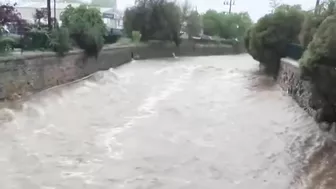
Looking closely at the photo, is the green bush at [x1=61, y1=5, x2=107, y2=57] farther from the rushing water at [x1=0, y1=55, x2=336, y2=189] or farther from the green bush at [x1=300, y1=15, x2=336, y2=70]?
the green bush at [x1=300, y1=15, x2=336, y2=70]

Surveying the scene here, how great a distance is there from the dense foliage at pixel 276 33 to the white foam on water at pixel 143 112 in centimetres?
415

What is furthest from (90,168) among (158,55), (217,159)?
(158,55)

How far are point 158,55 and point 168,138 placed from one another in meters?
24.6

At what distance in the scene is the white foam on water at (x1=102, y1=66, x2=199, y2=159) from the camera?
11062 mm

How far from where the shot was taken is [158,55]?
119 feet

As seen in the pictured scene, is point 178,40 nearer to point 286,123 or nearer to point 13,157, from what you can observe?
point 286,123

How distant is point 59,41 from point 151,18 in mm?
17570

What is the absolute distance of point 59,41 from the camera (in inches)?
741

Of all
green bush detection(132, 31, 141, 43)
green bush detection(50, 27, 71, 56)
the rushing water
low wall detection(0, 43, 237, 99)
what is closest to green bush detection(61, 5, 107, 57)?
low wall detection(0, 43, 237, 99)

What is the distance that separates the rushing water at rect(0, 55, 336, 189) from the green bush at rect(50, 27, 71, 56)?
147cm

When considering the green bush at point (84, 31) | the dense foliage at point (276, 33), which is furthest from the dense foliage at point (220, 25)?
Result: the green bush at point (84, 31)

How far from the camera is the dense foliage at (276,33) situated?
23.6 meters

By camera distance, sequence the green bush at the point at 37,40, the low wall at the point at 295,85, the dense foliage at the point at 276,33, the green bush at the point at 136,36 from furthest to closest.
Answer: the green bush at the point at 136,36, the dense foliage at the point at 276,33, the green bush at the point at 37,40, the low wall at the point at 295,85

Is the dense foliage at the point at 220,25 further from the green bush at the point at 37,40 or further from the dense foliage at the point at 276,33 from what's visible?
the green bush at the point at 37,40
